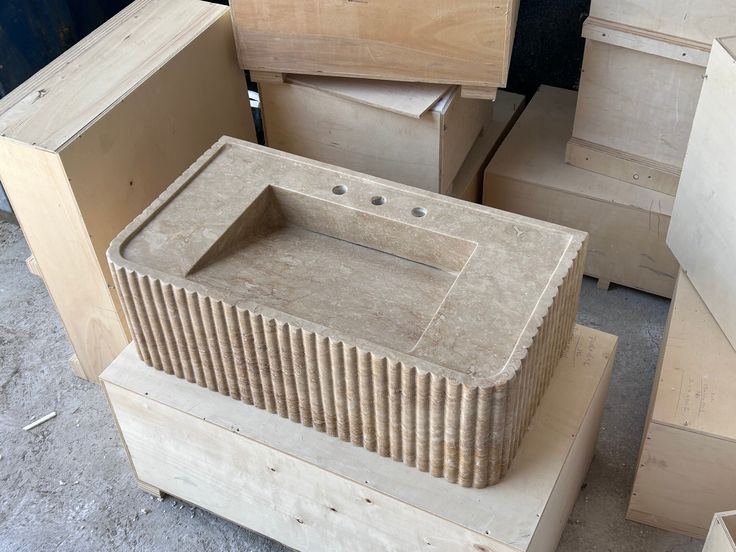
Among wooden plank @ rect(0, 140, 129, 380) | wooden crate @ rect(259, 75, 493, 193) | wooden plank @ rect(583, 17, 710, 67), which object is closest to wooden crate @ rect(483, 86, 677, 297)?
wooden crate @ rect(259, 75, 493, 193)

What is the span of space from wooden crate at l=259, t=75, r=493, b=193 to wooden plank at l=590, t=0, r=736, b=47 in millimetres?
516

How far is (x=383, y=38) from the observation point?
255cm

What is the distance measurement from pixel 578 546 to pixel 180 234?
53.9 inches

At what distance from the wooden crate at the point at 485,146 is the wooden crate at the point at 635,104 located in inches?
12.1

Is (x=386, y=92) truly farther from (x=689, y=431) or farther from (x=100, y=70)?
(x=689, y=431)

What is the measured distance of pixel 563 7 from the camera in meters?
3.28

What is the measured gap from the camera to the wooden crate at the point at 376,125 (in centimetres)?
264

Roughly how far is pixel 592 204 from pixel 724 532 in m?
1.30

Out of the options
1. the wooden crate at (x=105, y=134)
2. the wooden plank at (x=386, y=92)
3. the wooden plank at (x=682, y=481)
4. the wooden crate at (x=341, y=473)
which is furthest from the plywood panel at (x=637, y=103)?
the wooden crate at (x=105, y=134)

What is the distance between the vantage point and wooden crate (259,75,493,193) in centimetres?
264

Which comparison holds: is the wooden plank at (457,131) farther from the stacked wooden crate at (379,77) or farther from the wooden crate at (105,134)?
the wooden crate at (105,134)

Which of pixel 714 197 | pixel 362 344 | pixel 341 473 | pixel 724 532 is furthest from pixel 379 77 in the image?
pixel 724 532

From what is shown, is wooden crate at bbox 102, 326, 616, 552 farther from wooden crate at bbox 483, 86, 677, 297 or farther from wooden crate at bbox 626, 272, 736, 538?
wooden crate at bbox 483, 86, 677, 297

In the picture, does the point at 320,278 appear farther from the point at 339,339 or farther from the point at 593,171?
the point at 593,171
